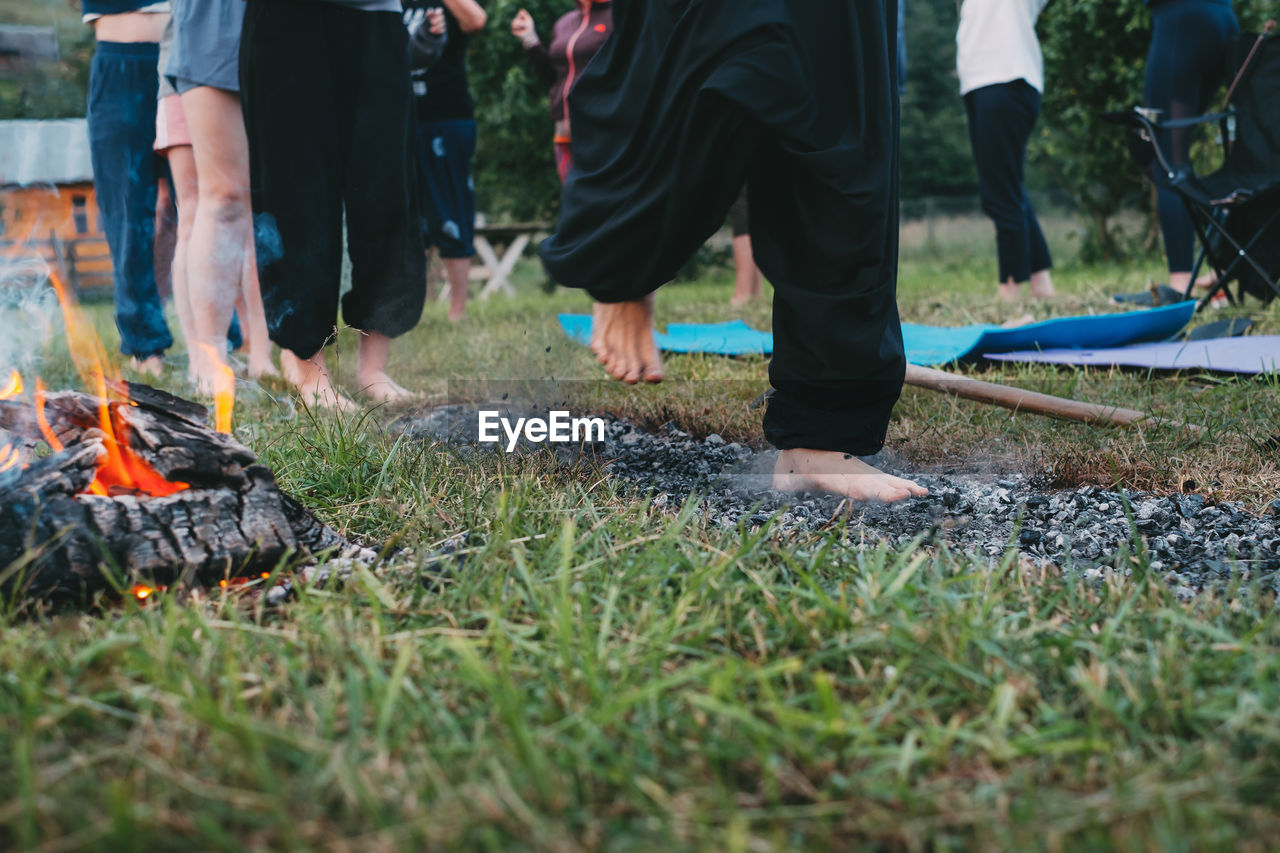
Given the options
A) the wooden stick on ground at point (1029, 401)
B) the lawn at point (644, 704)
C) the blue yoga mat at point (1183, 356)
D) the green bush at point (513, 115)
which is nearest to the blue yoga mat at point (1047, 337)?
the blue yoga mat at point (1183, 356)

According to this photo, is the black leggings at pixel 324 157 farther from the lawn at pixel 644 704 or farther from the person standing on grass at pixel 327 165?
the lawn at pixel 644 704

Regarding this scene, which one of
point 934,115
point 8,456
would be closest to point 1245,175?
point 8,456

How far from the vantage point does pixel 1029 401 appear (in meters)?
2.50

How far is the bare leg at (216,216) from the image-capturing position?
2.96 metres

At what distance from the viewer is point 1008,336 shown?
358 centimetres

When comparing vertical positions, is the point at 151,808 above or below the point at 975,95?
below

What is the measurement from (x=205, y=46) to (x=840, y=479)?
7.03 feet

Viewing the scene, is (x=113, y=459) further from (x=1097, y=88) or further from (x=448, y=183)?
(x=1097, y=88)

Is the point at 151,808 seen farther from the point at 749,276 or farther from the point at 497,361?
Result: the point at 749,276

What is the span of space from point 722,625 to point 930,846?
44 cm

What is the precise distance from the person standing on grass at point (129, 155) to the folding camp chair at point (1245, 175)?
13.2 ft

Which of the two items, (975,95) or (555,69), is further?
(555,69)

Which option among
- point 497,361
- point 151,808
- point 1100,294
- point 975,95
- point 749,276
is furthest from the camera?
point 749,276

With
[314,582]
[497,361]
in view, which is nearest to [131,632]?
[314,582]
